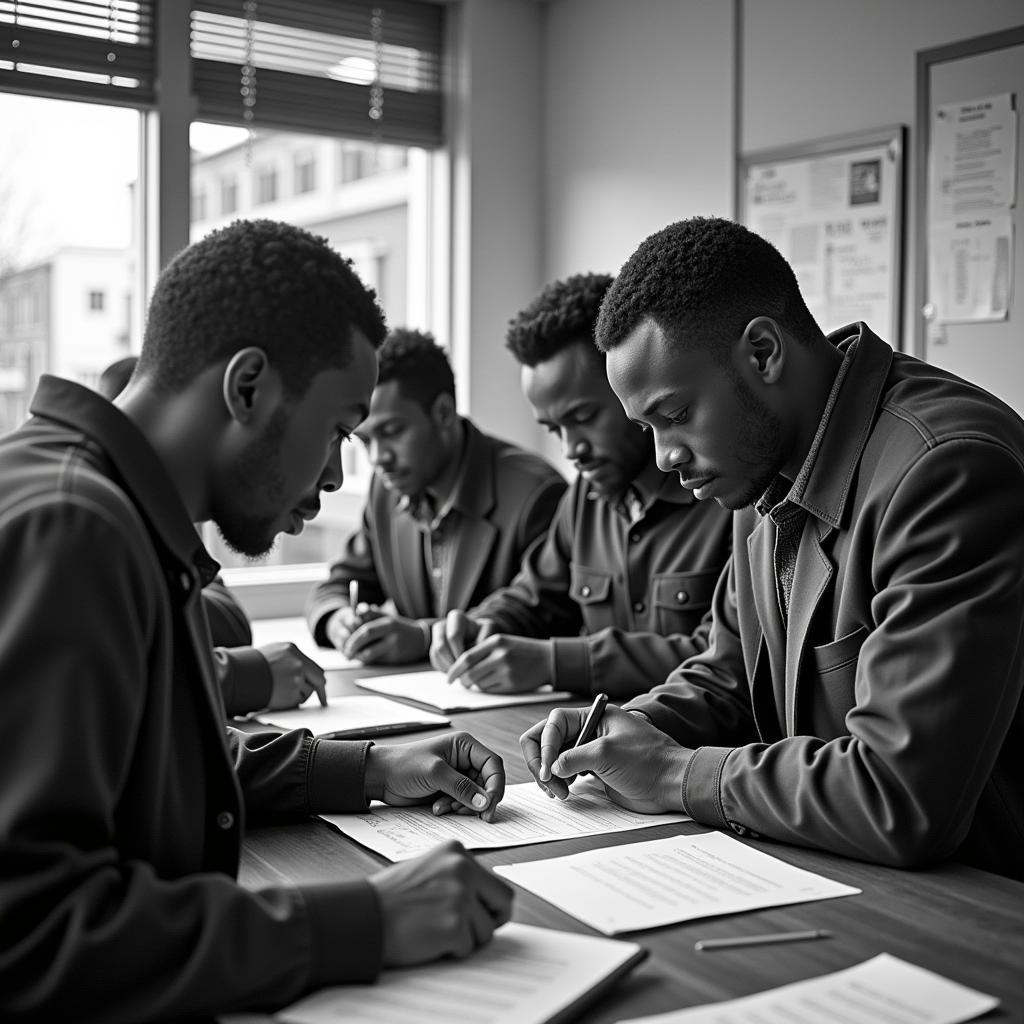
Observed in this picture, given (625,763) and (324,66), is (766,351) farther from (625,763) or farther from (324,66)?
(324,66)

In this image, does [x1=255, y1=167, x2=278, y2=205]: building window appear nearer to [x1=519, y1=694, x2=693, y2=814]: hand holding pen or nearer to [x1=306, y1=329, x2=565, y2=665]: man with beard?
[x1=306, y1=329, x2=565, y2=665]: man with beard

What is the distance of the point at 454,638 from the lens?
2535 mm

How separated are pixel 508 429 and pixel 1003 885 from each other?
3.22m

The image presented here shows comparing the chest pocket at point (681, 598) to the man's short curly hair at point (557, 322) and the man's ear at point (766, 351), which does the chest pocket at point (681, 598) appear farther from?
the man's ear at point (766, 351)

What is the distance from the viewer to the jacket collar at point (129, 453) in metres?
1.06

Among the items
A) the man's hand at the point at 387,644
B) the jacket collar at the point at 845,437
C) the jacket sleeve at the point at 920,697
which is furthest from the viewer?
the man's hand at the point at 387,644

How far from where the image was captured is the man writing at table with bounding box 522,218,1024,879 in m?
1.33

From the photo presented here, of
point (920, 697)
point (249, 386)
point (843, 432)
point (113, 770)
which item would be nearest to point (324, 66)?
point (843, 432)

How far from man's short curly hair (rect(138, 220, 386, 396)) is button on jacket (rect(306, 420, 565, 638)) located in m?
1.87

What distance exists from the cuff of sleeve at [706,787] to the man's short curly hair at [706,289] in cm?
51

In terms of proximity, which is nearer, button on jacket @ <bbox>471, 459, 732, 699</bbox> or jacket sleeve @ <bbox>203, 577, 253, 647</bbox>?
button on jacket @ <bbox>471, 459, 732, 699</bbox>

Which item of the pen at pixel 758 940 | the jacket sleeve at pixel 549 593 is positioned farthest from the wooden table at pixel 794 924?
the jacket sleeve at pixel 549 593

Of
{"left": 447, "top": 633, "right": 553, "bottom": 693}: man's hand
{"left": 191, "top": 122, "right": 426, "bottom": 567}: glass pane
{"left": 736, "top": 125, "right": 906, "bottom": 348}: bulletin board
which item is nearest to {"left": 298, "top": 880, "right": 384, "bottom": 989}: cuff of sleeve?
{"left": 447, "top": 633, "right": 553, "bottom": 693}: man's hand

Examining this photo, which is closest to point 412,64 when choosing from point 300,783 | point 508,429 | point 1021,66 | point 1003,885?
point 508,429
